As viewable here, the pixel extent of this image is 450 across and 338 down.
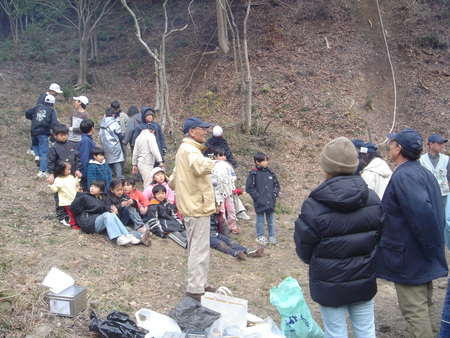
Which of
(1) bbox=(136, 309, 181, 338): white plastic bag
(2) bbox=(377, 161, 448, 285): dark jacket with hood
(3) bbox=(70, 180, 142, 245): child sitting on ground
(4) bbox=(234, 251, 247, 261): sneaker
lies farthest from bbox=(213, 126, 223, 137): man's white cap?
(2) bbox=(377, 161, 448, 285): dark jacket with hood

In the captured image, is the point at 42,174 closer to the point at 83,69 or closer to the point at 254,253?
the point at 254,253

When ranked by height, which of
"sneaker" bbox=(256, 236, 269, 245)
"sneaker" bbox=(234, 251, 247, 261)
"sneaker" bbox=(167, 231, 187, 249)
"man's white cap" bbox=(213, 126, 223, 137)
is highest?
"man's white cap" bbox=(213, 126, 223, 137)

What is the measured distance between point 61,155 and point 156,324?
4.43 m

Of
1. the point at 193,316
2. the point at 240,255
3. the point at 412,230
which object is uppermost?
the point at 412,230

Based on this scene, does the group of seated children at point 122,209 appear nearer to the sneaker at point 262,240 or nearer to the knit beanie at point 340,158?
the sneaker at point 262,240

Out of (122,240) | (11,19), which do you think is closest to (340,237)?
(122,240)

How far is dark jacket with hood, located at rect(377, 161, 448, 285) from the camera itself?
12.9 feet

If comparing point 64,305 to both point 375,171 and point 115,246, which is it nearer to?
point 115,246

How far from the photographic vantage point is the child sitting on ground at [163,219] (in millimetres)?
7527

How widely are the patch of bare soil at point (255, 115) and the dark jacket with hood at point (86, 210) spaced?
17 cm

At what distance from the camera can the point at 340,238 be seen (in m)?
3.44

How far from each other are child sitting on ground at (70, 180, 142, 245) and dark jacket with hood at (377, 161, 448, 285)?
3.85 m

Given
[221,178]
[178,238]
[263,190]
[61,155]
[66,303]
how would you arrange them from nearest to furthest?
[66,303] < [178,238] < [61,155] < [263,190] < [221,178]

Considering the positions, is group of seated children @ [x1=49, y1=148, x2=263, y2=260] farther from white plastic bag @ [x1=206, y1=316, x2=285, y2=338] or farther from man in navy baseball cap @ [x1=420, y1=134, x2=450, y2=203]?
man in navy baseball cap @ [x1=420, y1=134, x2=450, y2=203]
